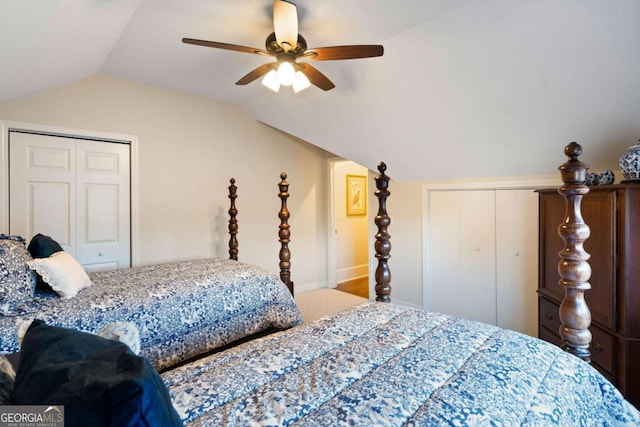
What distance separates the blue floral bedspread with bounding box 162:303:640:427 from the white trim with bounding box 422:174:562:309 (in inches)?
86.1

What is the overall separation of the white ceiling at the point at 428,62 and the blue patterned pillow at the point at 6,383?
1550mm

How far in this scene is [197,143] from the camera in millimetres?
3848

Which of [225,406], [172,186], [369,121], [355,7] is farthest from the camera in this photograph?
[172,186]

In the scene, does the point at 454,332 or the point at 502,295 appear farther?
the point at 502,295

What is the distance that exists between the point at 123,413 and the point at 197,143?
3.73 meters

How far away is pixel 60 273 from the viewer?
1.93 metres

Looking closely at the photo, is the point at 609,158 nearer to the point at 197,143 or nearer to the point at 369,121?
the point at 369,121

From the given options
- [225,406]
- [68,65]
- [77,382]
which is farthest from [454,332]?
[68,65]

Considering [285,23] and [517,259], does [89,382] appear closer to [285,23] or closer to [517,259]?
[285,23]

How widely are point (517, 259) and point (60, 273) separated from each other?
3670 mm

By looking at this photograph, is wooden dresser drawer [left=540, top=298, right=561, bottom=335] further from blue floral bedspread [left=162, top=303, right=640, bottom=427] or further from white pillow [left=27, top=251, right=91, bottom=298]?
white pillow [left=27, top=251, right=91, bottom=298]

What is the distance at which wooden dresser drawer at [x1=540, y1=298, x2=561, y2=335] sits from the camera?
228 centimetres

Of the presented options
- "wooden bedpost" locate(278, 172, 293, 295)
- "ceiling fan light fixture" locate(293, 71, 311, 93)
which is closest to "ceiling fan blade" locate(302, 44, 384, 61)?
"ceiling fan light fixture" locate(293, 71, 311, 93)

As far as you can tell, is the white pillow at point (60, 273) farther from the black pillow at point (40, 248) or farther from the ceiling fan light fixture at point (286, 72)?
the ceiling fan light fixture at point (286, 72)
